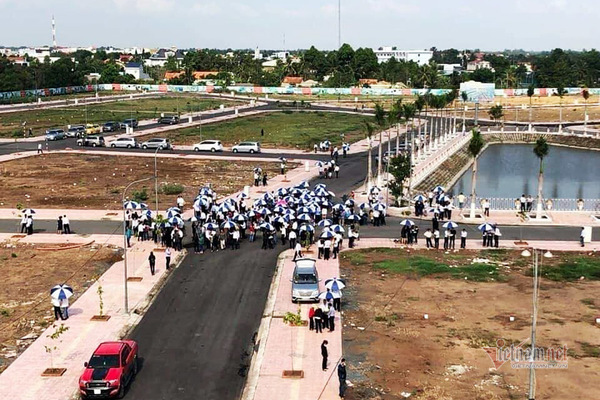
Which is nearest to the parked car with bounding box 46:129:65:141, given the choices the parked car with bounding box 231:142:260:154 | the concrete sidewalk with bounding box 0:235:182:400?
the parked car with bounding box 231:142:260:154

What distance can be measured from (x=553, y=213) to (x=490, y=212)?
4.69 meters

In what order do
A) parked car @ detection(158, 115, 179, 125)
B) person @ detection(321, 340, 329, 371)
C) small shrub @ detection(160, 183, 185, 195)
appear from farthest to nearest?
parked car @ detection(158, 115, 179, 125), small shrub @ detection(160, 183, 185, 195), person @ detection(321, 340, 329, 371)

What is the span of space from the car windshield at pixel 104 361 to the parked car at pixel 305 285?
1055cm

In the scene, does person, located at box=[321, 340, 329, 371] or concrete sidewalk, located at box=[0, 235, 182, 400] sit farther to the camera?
person, located at box=[321, 340, 329, 371]

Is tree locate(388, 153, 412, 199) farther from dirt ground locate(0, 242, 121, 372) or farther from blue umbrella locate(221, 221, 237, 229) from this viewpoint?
dirt ground locate(0, 242, 121, 372)

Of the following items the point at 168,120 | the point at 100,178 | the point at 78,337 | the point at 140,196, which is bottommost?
the point at 78,337

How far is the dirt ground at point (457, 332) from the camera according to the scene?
24.0 metres

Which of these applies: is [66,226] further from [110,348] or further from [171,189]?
[110,348]

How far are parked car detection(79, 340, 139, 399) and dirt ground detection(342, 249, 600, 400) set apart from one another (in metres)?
7.66

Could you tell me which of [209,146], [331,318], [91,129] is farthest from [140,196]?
[91,129]

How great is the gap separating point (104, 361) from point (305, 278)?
38.2 ft

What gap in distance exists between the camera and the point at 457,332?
28938 millimetres

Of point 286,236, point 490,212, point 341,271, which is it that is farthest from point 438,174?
point 341,271

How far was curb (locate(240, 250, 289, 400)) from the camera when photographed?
944 inches
